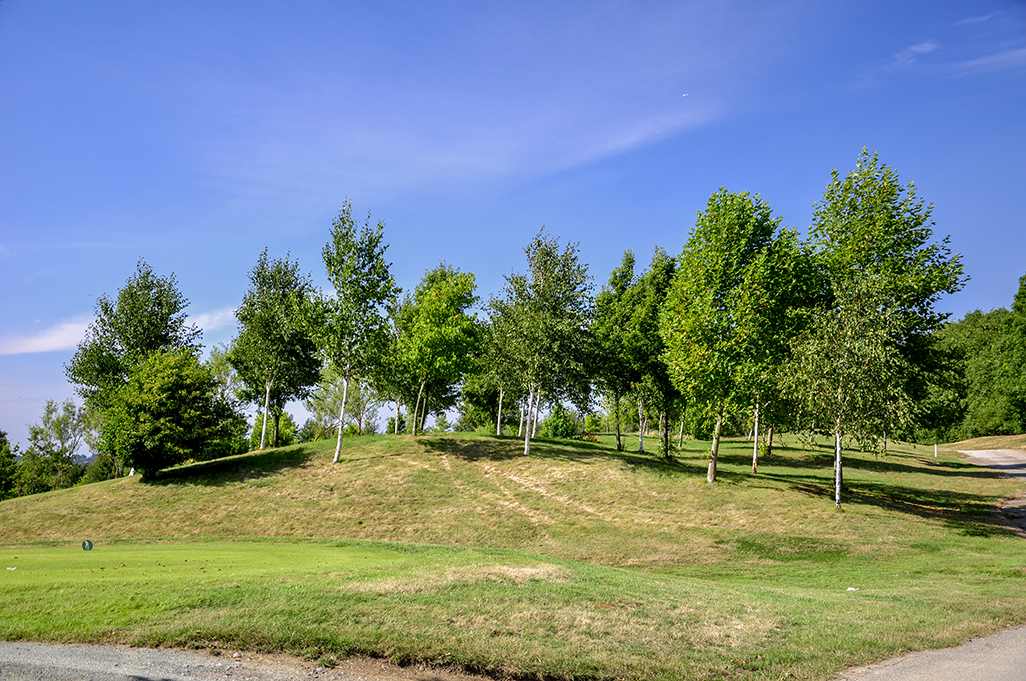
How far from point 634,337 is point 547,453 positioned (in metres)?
11.3

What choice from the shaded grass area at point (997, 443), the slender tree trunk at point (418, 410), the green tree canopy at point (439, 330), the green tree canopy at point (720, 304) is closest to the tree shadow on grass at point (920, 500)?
the green tree canopy at point (720, 304)

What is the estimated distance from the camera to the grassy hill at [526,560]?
10.8 m

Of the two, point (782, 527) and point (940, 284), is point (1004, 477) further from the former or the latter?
point (782, 527)

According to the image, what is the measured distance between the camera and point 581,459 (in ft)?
137

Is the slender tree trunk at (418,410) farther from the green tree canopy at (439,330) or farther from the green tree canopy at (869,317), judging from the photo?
the green tree canopy at (869,317)

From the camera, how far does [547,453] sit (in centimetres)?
4316

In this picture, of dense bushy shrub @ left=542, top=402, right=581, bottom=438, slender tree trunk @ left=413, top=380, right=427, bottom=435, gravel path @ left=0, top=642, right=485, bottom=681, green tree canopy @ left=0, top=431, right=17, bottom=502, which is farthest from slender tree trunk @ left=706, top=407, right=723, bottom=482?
green tree canopy @ left=0, top=431, right=17, bottom=502

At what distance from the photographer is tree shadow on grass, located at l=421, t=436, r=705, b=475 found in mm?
40719

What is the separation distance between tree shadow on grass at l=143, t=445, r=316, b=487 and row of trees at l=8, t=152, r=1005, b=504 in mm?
1266

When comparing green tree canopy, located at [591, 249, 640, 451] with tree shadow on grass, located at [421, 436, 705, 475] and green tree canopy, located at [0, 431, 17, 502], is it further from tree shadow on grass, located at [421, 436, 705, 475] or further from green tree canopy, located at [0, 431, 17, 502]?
green tree canopy, located at [0, 431, 17, 502]

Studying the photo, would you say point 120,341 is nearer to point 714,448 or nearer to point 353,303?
point 353,303

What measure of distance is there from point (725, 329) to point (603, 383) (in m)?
14.2

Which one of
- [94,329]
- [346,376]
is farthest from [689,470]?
[94,329]

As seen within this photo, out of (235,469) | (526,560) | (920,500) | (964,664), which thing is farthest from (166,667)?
(920,500)
